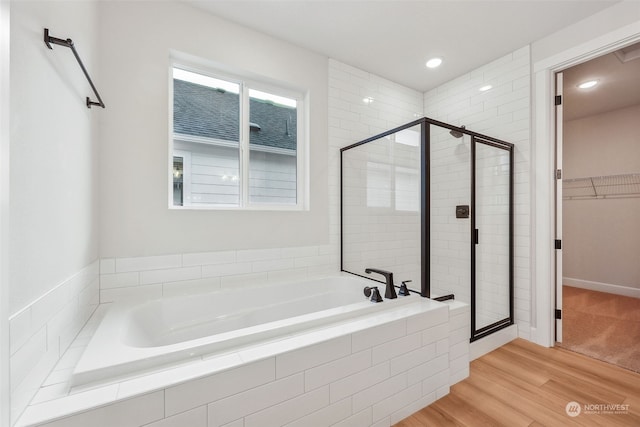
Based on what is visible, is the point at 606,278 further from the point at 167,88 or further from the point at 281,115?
the point at 167,88

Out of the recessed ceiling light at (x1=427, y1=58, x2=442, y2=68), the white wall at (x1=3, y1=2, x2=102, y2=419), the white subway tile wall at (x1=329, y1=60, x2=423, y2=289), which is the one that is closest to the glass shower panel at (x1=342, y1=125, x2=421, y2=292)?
the white subway tile wall at (x1=329, y1=60, x2=423, y2=289)

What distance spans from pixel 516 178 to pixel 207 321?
2916 mm

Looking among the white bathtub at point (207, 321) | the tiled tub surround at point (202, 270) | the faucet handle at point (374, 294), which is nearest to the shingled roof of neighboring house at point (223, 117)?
the tiled tub surround at point (202, 270)

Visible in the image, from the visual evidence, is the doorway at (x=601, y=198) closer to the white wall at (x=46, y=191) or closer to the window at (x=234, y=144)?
the window at (x=234, y=144)

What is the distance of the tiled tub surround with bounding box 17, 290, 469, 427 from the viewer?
0.91m

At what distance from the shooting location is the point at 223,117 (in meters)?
2.32

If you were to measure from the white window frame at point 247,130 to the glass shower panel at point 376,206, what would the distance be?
1.42 ft

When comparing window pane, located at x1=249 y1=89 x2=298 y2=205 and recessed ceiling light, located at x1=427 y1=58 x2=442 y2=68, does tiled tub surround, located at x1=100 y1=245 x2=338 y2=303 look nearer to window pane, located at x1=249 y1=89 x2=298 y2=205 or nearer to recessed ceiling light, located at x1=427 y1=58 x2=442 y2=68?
window pane, located at x1=249 y1=89 x2=298 y2=205

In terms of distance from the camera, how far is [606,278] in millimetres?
3861

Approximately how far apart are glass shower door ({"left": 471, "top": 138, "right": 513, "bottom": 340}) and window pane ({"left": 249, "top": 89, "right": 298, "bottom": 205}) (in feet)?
5.43

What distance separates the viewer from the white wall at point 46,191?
854 mm

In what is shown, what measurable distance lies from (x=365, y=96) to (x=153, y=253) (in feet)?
8.11

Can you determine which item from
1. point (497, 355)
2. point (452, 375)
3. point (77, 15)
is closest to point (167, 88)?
point (77, 15)

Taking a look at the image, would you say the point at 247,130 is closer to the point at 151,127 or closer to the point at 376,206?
the point at 151,127
